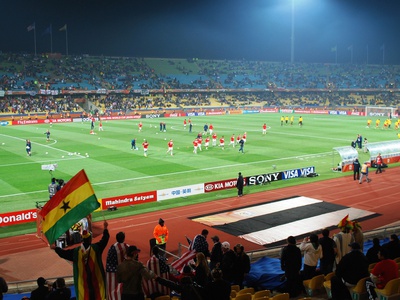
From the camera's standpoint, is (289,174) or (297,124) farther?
(297,124)

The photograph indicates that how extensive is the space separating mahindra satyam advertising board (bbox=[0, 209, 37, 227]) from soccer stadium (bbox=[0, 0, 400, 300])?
0.19 ft

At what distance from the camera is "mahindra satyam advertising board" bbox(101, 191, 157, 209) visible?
2227 cm

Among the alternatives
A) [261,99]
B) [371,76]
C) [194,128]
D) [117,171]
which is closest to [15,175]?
[117,171]

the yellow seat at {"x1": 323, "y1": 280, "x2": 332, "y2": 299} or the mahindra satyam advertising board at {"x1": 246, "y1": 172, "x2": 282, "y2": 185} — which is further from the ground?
the yellow seat at {"x1": 323, "y1": 280, "x2": 332, "y2": 299}

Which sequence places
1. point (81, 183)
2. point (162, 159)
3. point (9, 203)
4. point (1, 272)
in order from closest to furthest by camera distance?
1. point (81, 183)
2. point (1, 272)
3. point (9, 203)
4. point (162, 159)

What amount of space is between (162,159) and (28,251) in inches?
798

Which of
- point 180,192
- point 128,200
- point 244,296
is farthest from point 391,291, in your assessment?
point 180,192

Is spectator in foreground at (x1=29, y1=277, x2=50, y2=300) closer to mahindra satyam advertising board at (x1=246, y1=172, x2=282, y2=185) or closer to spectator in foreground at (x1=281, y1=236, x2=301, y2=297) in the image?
spectator in foreground at (x1=281, y1=236, x2=301, y2=297)

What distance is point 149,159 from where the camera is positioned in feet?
122

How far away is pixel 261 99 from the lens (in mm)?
114688

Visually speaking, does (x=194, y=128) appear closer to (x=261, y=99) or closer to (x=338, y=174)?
(x=338, y=174)

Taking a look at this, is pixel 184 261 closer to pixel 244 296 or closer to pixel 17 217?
pixel 244 296

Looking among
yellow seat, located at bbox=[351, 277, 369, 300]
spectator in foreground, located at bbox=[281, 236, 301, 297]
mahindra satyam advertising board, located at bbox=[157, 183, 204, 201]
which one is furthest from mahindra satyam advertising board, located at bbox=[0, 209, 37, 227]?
yellow seat, located at bbox=[351, 277, 369, 300]

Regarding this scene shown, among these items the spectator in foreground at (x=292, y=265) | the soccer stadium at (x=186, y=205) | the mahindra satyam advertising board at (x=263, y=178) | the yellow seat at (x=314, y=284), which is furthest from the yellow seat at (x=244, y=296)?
the mahindra satyam advertising board at (x=263, y=178)
